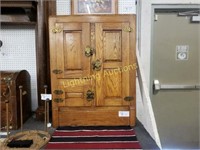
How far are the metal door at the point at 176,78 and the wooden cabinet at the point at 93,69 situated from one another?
37.4 inches

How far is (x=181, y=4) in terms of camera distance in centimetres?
243

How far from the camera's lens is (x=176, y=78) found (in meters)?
2.68

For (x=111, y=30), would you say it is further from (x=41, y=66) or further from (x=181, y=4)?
(x=181, y=4)

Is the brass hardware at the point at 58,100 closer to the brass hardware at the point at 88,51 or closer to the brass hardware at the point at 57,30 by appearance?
the brass hardware at the point at 88,51

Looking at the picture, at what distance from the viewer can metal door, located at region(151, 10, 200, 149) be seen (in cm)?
259

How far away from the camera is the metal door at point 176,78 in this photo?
259 cm

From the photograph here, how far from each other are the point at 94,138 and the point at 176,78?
157 cm

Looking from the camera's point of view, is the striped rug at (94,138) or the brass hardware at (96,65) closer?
the striped rug at (94,138)

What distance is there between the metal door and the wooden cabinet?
0.95m

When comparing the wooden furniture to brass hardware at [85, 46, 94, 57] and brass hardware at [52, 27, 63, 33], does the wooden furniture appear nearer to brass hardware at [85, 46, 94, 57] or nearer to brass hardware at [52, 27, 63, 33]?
brass hardware at [52, 27, 63, 33]

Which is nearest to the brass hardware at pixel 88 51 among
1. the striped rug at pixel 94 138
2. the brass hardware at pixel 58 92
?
the brass hardware at pixel 58 92

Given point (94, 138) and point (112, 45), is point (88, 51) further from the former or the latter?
point (94, 138)

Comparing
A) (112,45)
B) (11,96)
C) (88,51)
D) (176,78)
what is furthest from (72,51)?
(176,78)

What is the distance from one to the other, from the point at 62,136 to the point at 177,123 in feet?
5.75
